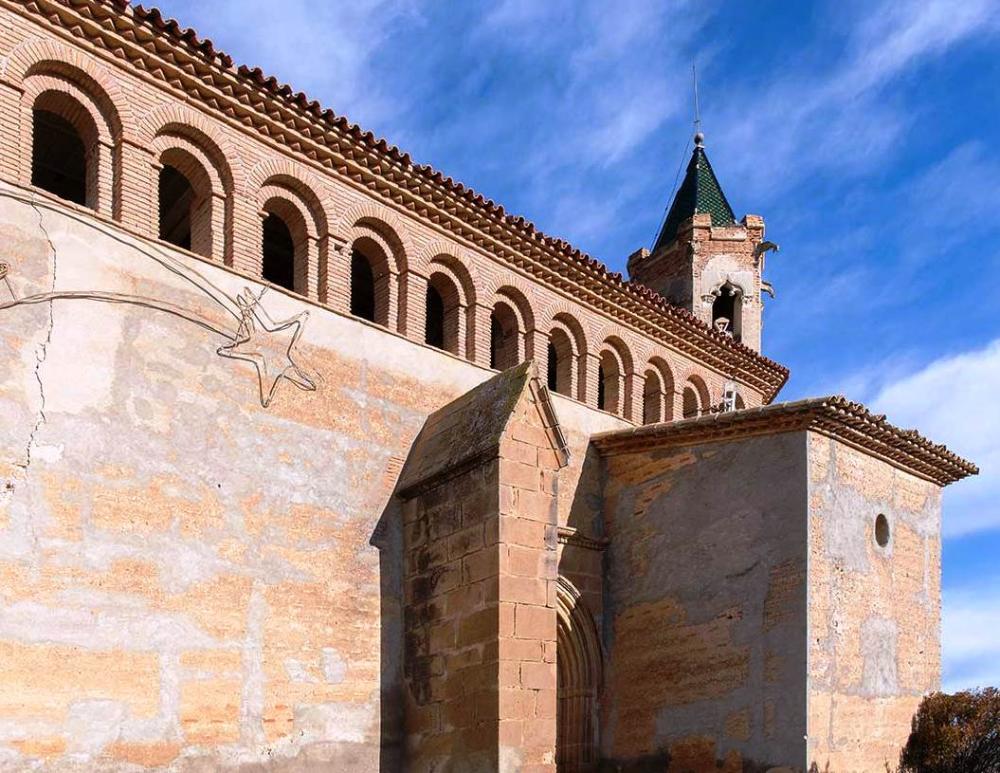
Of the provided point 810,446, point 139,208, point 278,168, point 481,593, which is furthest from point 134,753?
point 810,446

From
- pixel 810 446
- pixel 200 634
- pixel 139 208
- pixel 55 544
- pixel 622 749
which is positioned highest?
pixel 139 208

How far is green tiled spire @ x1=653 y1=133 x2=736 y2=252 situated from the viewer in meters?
18.2

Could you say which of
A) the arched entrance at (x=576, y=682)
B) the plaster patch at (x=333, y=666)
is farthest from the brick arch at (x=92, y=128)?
the arched entrance at (x=576, y=682)

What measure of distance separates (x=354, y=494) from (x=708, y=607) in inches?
152

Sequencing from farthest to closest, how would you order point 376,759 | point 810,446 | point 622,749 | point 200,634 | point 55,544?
point 622,749, point 810,446, point 376,759, point 200,634, point 55,544

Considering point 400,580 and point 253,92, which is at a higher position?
point 253,92

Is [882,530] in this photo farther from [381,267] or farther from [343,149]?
[343,149]

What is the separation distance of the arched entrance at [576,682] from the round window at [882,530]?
319 cm

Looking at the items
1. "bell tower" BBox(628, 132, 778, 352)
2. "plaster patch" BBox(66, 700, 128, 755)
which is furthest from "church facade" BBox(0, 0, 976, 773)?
"bell tower" BBox(628, 132, 778, 352)

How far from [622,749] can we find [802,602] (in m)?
2.64

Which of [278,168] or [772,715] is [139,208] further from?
[772,715]

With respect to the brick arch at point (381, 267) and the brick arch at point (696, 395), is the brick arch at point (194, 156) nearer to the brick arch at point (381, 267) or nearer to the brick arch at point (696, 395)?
the brick arch at point (381, 267)

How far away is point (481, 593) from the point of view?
877 centimetres

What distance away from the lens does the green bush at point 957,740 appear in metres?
11.4
